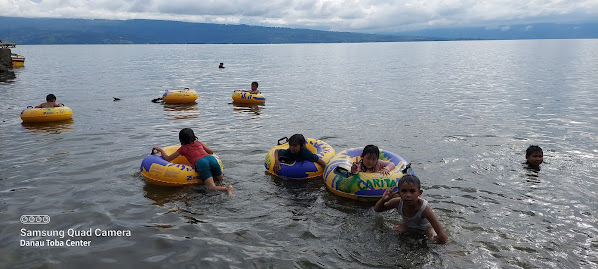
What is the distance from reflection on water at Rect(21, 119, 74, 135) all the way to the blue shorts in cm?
780

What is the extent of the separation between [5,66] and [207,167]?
3850 cm

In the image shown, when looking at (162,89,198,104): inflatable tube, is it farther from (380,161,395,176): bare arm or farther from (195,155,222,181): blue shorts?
(380,161,395,176): bare arm

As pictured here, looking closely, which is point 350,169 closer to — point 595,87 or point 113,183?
point 113,183

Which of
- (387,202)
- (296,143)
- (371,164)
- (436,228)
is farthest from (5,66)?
(436,228)

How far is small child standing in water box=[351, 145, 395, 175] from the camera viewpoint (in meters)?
7.48

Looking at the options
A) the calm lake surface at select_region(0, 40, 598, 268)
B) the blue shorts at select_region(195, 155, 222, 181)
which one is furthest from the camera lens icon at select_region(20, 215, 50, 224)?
the blue shorts at select_region(195, 155, 222, 181)

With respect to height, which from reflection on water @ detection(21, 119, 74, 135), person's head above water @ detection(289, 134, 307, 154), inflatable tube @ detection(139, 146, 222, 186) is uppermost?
person's head above water @ detection(289, 134, 307, 154)

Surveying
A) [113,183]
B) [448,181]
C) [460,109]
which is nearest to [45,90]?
[113,183]

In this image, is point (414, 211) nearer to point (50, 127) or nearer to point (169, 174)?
point (169, 174)

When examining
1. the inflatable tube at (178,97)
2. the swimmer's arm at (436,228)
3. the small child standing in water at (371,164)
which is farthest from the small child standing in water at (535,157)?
the inflatable tube at (178,97)

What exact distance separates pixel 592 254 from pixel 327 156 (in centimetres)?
489

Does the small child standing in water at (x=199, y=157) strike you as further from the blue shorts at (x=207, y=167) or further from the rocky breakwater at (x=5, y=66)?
the rocky breakwater at (x=5, y=66)

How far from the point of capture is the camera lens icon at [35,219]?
22.1 feet

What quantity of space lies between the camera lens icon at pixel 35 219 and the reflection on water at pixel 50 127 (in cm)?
743
